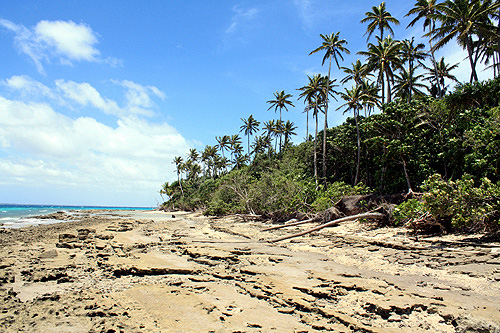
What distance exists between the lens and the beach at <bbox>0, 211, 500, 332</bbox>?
10.8 ft

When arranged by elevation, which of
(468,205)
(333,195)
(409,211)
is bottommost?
(409,211)

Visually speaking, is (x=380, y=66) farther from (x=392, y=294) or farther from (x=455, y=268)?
(x=392, y=294)

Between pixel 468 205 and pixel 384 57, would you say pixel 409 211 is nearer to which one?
pixel 468 205

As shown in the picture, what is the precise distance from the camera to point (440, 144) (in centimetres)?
1605

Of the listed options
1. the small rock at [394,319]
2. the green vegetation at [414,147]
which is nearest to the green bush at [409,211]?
the green vegetation at [414,147]

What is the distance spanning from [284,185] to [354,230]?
924 centimetres

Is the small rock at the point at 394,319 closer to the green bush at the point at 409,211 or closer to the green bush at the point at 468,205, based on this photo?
the green bush at the point at 468,205

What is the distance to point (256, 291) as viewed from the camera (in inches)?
175

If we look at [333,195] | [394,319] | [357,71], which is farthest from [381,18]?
[394,319]

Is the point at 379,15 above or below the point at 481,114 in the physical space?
above

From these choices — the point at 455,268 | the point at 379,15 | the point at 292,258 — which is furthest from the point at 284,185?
the point at 379,15

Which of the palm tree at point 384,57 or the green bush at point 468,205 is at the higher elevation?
the palm tree at point 384,57

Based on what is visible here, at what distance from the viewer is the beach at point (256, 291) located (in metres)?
3.28

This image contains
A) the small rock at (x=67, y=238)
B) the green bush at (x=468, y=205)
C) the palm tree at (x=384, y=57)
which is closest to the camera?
the green bush at (x=468, y=205)
